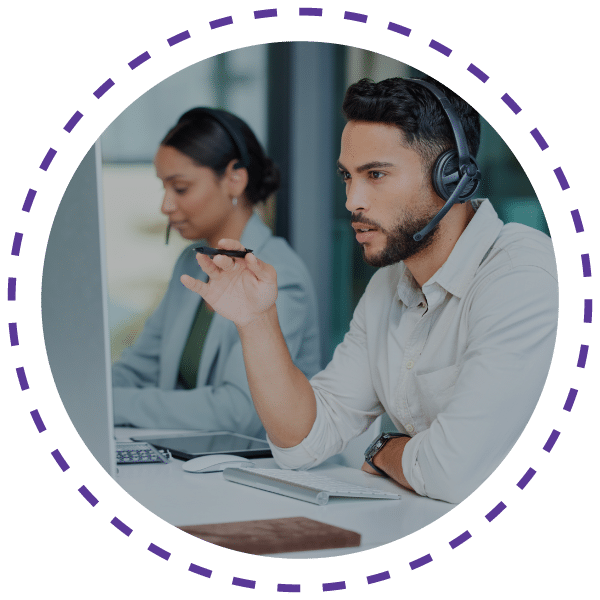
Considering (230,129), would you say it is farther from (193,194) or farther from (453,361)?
(453,361)

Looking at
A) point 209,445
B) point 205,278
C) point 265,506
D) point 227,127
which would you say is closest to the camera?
point 265,506

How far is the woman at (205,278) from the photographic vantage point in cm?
215

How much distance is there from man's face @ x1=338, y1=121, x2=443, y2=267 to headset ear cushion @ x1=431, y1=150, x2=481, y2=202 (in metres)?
0.03

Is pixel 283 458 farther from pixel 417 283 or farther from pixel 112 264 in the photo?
pixel 112 264

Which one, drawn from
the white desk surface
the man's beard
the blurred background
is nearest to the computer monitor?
the white desk surface

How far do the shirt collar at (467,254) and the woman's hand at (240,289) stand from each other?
1.03ft

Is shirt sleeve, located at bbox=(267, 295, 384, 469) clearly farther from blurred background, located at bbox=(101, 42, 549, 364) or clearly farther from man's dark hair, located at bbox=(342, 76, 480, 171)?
blurred background, located at bbox=(101, 42, 549, 364)

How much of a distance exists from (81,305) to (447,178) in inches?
31.1

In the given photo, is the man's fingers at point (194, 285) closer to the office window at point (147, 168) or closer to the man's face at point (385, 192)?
the man's face at point (385, 192)

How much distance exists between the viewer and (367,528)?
1040mm

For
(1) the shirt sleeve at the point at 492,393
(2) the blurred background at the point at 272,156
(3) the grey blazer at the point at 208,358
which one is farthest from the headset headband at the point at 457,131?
(2) the blurred background at the point at 272,156

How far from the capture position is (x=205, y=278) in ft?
8.36

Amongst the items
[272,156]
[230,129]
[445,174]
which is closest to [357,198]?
[445,174]

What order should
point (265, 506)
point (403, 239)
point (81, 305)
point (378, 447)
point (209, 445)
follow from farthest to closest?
point (209, 445)
point (403, 239)
point (378, 447)
point (265, 506)
point (81, 305)
